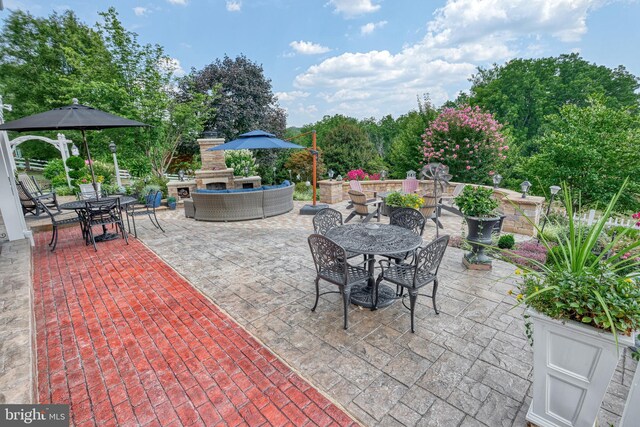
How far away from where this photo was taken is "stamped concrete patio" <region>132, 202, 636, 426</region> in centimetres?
201

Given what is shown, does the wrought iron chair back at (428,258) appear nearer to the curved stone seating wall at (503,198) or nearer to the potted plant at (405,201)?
the potted plant at (405,201)

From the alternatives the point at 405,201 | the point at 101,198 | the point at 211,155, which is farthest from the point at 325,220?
the point at 211,155

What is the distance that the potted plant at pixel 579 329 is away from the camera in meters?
1.47

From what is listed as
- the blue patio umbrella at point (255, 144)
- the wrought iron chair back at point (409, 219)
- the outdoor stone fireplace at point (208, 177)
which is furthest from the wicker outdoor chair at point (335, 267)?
the outdoor stone fireplace at point (208, 177)

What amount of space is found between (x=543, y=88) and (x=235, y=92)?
68.5 feet

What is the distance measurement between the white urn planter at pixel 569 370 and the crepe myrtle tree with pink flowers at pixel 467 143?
10.1 metres

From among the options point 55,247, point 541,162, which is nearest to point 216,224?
point 55,247

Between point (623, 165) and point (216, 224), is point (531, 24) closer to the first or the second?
point (623, 165)

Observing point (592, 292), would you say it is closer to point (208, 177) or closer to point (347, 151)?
point (208, 177)

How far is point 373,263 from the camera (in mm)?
3303

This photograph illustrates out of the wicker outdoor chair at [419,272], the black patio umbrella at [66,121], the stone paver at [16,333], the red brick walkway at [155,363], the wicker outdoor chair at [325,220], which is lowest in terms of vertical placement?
the red brick walkway at [155,363]

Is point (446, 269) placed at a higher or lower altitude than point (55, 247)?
lower

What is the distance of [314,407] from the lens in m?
2.01

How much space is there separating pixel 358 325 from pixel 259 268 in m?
2.06
